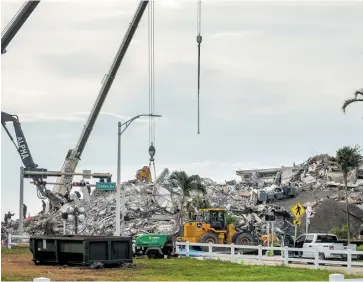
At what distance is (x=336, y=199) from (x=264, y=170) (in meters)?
30.0

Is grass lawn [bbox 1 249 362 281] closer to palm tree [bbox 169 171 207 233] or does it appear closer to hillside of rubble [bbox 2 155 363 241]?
hillside of rubble [bbox 2 155 363 241]

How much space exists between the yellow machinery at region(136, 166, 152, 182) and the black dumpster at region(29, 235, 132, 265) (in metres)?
53.3

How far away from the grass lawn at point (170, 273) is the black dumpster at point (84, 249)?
79 centimetres

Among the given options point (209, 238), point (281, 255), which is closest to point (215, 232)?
point (209, 238)

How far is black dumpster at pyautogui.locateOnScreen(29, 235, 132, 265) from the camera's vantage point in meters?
32.1

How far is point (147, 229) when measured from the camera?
2763 inches

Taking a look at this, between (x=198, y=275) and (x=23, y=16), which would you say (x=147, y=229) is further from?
(x=198, y=275)

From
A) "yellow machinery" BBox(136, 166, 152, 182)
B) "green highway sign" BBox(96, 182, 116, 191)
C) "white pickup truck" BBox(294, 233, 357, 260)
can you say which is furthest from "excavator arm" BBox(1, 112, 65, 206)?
"white pickup truck" BBox(294, 233, 357, 260)

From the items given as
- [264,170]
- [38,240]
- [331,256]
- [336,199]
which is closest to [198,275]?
[38,240]

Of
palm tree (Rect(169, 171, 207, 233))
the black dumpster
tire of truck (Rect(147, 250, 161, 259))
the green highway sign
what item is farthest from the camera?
palm tree (Rect(169, 171, 207, 233))

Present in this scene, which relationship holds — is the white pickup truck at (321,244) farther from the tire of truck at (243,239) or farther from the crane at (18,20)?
the crane at (18,20)

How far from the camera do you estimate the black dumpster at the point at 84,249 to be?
32.1 meters

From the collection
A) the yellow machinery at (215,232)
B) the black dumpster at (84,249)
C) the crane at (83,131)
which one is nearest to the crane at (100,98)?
the crane at (83,131)

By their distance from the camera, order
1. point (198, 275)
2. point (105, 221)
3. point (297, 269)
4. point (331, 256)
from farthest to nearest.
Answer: point (105, 221), point (331, 256), point (297, 269), point (198, 275)
